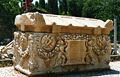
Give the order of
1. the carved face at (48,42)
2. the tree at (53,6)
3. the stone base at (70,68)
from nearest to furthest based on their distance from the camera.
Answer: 1. the carved face at (48,42)
2. the stone base at (70,68)
3. the tree at (53,6)

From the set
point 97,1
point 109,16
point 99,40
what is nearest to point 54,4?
point 97,1

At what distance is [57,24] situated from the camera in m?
10.2

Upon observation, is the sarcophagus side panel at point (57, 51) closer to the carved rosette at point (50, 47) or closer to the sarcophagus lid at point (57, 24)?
Result: the carved rosette at point (50, 47)

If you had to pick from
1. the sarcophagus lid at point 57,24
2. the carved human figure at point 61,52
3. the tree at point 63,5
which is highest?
the tree at point 63,5

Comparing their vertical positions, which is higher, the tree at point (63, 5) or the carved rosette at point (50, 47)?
the tree at point (63, 5)

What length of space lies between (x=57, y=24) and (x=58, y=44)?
0.72 m

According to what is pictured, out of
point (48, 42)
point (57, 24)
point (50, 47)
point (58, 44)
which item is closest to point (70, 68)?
point (58, 44)

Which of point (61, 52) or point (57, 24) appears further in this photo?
point (61, 52)

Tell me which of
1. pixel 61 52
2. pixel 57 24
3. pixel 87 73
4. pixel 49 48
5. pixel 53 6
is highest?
pixel 53 6

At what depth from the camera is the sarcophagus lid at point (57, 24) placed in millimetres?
9820

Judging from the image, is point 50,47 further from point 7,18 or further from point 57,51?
point 7,18

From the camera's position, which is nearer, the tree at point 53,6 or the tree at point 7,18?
the tree at point 7,18

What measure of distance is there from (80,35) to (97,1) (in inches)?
1536

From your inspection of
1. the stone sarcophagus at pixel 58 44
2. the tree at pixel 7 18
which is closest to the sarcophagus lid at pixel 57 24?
the stone sarcophagus at pixel 58 44
